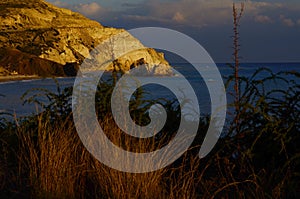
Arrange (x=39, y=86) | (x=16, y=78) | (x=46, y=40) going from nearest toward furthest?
(x=39, y=86) → (x=16, y=78) → (x=46, y=40)

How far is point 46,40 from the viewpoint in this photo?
112688 millimetres

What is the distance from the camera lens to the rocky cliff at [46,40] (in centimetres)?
9994

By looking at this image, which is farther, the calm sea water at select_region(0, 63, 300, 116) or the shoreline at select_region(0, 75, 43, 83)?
the shoreline at select_region(0, 75, 43, 83)

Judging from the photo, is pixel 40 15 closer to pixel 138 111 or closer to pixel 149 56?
pixel 149 56

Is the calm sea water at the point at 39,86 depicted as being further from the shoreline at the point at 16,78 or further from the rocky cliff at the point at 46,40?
the rocky cliff at the point at 46,40

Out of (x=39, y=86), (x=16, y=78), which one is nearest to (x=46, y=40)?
(x=16, y=78)

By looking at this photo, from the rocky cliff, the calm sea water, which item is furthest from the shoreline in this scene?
the calm sea water

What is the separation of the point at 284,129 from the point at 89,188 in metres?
2.34

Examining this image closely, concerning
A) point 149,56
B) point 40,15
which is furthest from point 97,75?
point 40,15

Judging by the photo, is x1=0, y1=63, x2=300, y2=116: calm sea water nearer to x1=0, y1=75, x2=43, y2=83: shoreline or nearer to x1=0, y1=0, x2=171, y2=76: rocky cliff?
x1=0, y1=75, x2=43, y2=83: shoreline

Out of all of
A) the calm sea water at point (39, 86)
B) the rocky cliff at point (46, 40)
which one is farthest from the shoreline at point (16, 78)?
the calm sea water at point (39, 86)

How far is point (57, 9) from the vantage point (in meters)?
149

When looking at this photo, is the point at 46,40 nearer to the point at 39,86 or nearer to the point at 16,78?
the point at 16,78

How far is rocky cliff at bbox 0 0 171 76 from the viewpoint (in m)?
99.9
